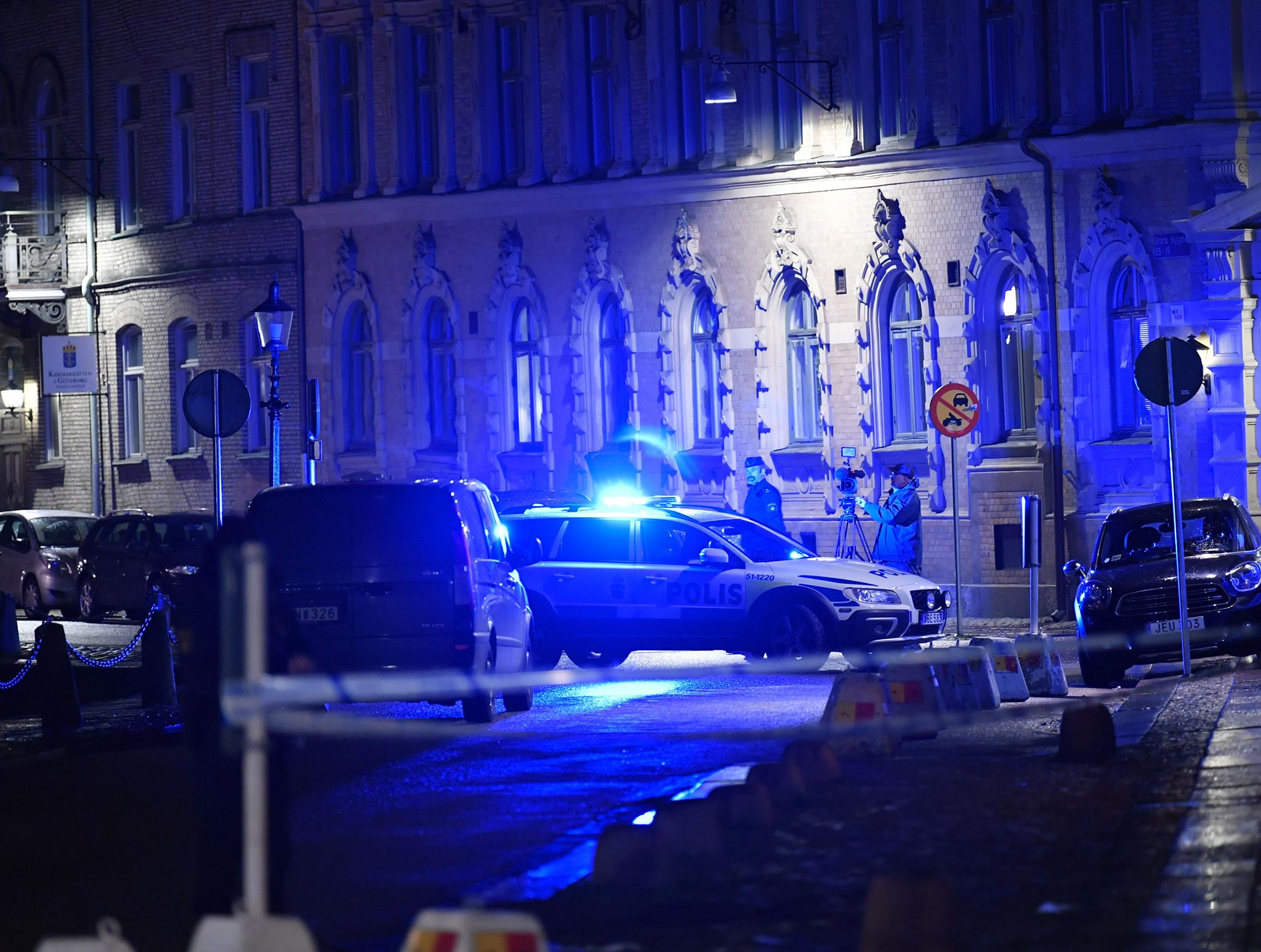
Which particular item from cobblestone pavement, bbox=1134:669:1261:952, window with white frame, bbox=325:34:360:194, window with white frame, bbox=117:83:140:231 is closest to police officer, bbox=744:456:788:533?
window with white frame, bbox=325:34:360:194

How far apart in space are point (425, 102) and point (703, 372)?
22.3 feet

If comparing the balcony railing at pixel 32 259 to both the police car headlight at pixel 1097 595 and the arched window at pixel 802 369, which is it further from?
the police car headlight at pixel 1097 595

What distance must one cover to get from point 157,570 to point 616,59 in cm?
1044

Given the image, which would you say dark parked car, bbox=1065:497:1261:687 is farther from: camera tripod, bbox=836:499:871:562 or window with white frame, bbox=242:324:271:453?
window with white frame, bbox=242:324:271:453

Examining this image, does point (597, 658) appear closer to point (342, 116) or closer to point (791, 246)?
point (791, 246)

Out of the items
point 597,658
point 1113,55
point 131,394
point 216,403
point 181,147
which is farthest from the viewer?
point 131,394

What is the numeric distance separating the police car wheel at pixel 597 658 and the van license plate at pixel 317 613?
6.46 meters

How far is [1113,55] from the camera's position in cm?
2883

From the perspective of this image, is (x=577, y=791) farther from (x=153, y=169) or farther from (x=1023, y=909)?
(x=153, y=169)

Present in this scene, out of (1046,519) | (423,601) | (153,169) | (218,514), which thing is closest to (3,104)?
(153,169)

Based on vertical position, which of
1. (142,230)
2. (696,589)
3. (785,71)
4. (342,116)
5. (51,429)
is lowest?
(696,589)

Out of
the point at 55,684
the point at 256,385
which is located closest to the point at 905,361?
the point at 256,385

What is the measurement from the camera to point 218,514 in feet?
60.7

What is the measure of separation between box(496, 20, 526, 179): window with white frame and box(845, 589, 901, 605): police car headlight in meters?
14.9
